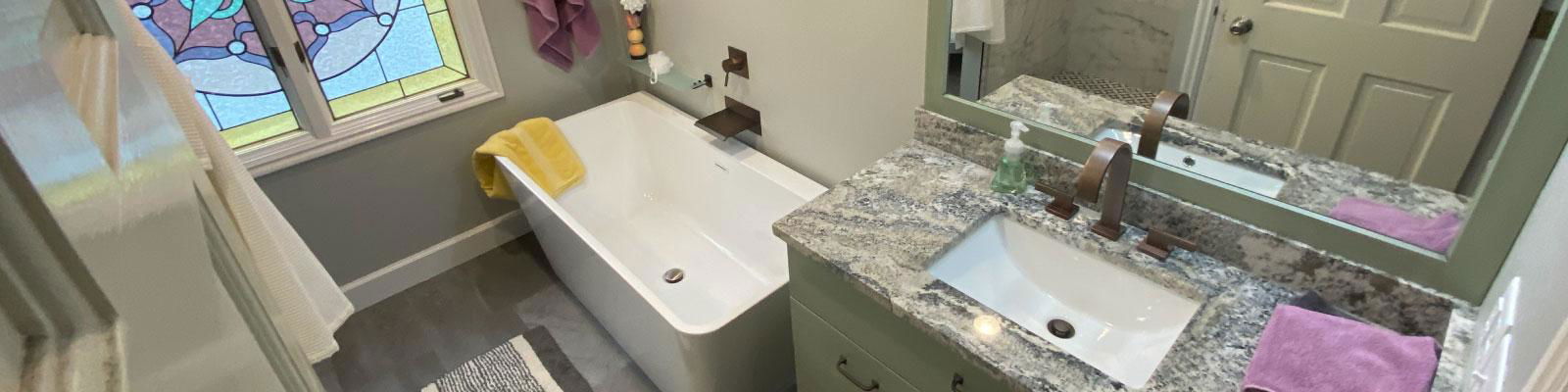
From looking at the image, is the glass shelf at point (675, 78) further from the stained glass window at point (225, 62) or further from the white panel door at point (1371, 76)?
the white panel door at point (1371, 76)

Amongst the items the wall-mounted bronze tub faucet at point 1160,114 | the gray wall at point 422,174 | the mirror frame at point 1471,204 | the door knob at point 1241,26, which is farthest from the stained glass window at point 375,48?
the door knob at point 1241,26

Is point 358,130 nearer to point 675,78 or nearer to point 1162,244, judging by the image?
point 675,78

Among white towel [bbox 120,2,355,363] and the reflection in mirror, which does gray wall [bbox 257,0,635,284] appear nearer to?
white towel [bbox 120,2,355,363]

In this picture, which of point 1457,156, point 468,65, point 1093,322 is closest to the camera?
point 1457,156

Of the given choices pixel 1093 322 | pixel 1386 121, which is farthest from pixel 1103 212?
pixel 1386 121

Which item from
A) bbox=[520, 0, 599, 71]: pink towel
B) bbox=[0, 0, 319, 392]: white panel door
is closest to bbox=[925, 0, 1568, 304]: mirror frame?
bbox=[0, 0, 319, 392]: white panel door

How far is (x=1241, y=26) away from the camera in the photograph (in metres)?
1.26

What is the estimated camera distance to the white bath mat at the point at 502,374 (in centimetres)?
223

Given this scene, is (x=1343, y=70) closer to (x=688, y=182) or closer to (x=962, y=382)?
(x=962, y=382)

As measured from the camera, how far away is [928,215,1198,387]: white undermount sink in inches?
49.9

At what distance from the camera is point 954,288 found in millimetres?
1297

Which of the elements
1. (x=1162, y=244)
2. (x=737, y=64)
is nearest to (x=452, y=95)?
(x=737, y=64)

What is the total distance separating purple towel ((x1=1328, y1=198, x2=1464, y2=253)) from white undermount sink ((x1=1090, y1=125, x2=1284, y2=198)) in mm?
100

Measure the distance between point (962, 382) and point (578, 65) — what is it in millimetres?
1992
